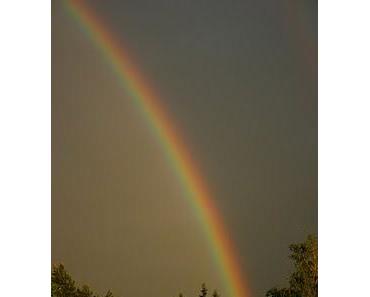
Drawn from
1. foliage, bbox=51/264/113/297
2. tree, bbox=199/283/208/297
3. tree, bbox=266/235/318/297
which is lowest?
foliage, bbox=51/264/113/297

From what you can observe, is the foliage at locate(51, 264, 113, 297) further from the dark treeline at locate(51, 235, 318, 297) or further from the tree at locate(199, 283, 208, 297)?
the tree at locate(199, 283, 208, 297)

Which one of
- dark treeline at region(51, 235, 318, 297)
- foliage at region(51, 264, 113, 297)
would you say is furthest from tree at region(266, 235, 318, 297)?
foliage at region(51, 264, 113, 297)

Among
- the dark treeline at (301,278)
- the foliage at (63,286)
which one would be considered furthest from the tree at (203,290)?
the foliage at (63,286)

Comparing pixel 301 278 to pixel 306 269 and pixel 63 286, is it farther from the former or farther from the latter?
pixel 63 286

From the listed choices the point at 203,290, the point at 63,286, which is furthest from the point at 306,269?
the point at 203,290

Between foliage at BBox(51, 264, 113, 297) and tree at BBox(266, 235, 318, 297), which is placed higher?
tree at BBox(266, 235, 318, 297)

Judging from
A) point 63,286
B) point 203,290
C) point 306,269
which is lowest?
point 63,286

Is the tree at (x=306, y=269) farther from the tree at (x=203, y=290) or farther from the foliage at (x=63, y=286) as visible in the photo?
the tree at (x=203, y=290)
